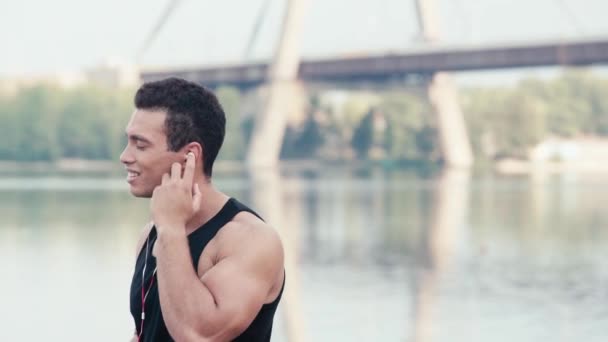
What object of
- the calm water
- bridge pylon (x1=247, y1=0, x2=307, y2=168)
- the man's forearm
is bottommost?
the man's forearm

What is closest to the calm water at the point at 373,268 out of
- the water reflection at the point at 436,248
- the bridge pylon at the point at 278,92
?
the water reflection at the point at 436,248

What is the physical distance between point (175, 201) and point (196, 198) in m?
0.06

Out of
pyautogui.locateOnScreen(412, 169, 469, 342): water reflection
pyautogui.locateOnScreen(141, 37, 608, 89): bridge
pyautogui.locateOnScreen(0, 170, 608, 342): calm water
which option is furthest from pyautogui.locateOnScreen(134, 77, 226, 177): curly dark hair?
pyautogui.locateOnScreen(141, 37, 608, 89): bridge

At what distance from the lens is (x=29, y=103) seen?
230ft

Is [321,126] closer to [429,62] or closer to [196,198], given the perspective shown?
[429,62]

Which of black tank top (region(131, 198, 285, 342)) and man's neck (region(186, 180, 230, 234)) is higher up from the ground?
man's neck (region(186, 180, 230, 234))

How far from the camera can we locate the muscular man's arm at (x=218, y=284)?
217 cm

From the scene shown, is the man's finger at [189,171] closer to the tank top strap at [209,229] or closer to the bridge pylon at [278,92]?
the tank top strap at [209,229]

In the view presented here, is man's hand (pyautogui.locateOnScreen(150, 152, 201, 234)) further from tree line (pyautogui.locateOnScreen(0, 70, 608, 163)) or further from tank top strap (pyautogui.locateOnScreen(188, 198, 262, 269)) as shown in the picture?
tree line (pyautogui.locateOnScreen(0, 70, 608, 163))

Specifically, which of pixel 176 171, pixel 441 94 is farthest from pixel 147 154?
pixel 441 94

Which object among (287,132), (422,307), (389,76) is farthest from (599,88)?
(422,307)

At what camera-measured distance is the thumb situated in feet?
7.43

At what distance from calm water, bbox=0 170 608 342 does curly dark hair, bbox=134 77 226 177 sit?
25.9 feet

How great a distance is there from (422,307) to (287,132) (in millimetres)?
62144
